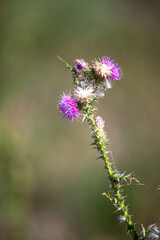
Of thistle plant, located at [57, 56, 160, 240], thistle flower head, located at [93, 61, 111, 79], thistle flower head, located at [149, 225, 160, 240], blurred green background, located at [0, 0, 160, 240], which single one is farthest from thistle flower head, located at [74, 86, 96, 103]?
blurred green background, located at [0, 0, 160, 240]

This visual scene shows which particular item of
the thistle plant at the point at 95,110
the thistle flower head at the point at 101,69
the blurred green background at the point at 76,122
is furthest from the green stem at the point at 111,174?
the blurred green background at the point at 76,122

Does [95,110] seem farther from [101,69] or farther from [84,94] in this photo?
[101,69]

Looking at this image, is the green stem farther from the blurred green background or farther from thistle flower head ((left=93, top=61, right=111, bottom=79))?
the blurred green background

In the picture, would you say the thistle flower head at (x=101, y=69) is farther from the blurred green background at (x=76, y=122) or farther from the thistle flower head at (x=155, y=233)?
the blurred green background at (x=76, y=122)

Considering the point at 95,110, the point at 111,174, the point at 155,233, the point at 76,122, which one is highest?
the point at 76,122

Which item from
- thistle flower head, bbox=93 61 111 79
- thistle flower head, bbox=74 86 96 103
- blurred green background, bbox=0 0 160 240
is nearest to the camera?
thistle flower head, bbox=74 86 96 103

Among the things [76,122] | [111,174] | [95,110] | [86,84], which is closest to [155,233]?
[111,174]
